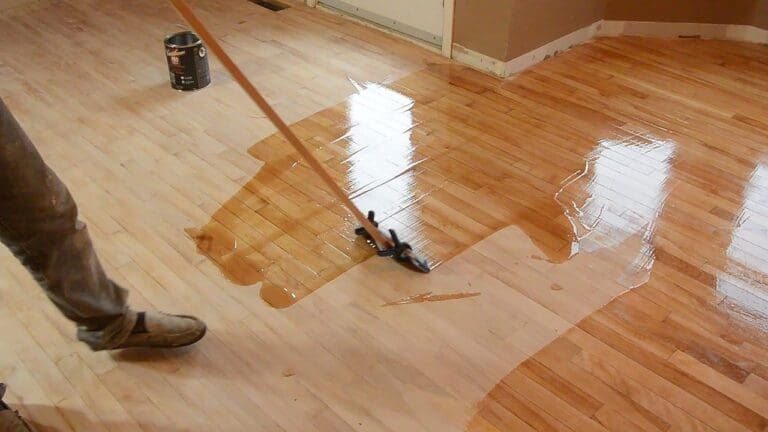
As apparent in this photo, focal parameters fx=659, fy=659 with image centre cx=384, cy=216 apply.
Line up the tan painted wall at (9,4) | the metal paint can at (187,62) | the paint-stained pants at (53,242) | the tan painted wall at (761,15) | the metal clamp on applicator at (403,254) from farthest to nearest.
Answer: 1. the tan painted wall at (9,4)
2. the tan painted wall at (761,15)
3. the metal paint can at (187,62)
4. the metal clamp on applicator at (403,254)
5. the paint-stained pants at (53,242)

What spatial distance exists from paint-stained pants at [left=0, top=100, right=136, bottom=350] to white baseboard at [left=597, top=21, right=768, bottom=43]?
2751mm

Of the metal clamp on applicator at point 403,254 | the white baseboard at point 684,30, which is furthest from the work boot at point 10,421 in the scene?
the white baseboard at point 684,30

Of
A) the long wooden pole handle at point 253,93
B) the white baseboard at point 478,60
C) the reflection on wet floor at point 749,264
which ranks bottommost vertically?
the reflection on wet floor at point 749,264

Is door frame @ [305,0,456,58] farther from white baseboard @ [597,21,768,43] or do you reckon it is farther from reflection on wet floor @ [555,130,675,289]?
reflection on wet floor @ [555,130,675,289]

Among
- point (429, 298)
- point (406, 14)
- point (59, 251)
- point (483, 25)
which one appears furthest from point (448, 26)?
point (59, 251)

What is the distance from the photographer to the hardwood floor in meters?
1.52

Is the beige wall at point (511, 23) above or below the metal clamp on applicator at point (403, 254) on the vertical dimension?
above

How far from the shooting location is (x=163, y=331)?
1.58m

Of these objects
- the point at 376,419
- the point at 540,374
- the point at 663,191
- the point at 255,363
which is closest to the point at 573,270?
the point at 540,374

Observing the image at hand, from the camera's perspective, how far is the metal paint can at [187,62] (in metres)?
2.73

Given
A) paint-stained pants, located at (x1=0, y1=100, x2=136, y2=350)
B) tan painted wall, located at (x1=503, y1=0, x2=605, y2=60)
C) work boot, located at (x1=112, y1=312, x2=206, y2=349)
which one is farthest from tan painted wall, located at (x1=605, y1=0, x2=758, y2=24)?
paint-stained pants, located at (x1=0, y1=100, x2=136, y2=350)

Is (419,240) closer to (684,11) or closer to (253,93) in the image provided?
(253,93)

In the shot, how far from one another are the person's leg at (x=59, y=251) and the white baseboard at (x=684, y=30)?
8.82 feet

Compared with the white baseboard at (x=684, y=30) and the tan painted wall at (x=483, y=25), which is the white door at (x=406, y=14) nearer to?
the tan painted wall at (x=483, y=25)
